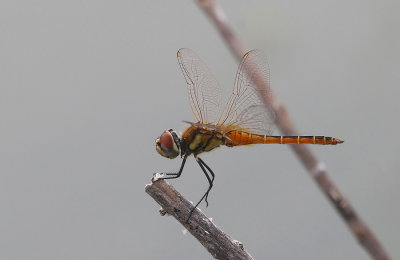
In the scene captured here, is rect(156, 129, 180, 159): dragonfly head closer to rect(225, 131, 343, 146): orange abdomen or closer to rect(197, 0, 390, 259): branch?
rect(225, 131, 343, 146): orange abdomen

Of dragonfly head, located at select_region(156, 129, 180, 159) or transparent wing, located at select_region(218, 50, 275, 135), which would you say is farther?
transparent wing, located at select_region(218, 50, 275, 135)

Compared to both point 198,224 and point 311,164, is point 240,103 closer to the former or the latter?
point 311,164

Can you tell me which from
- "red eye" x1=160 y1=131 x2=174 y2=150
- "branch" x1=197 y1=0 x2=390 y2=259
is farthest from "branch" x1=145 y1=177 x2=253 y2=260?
"branch" x1=197 y1=0 x2=390 y2=259

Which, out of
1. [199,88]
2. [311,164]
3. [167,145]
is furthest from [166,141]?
[311,164]

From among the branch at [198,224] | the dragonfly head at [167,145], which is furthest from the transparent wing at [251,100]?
the branch at [198,224]

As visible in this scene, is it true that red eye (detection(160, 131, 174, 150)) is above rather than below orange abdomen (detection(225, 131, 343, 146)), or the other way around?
below

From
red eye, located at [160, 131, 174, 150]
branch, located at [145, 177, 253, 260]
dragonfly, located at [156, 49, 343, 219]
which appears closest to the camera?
branch, located at [145, 177, 253, 260]

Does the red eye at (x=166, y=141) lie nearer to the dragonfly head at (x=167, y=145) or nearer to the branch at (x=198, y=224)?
the dragonfly head at (x=167, y=145)
